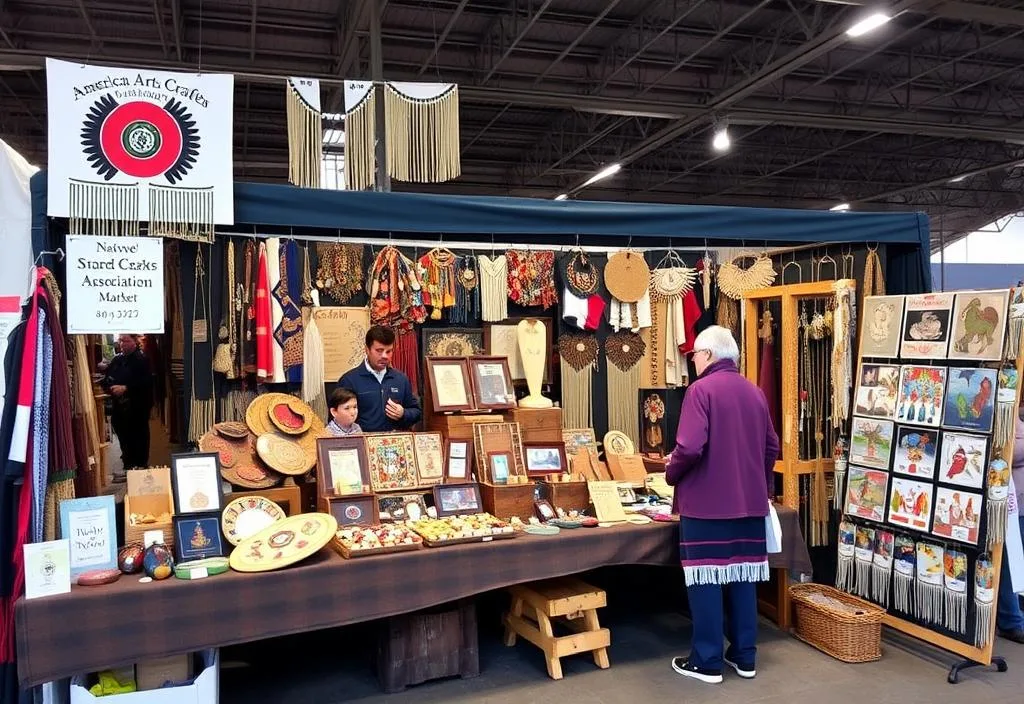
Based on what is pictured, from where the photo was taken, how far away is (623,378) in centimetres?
493

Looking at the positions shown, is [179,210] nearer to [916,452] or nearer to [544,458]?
[544,458]

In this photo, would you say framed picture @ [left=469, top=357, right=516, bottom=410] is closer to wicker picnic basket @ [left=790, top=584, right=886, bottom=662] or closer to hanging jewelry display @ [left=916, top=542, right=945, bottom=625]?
wicker picnic basket @ [left=790, top=584, right=886, bottom=662]

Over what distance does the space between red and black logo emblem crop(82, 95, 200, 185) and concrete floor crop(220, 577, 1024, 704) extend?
223 centimetres

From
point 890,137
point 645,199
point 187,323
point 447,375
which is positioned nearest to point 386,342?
point 447,375

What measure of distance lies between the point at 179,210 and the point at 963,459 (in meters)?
3.48

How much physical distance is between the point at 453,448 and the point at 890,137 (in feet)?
44.8

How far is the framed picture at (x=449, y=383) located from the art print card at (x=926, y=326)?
210cm

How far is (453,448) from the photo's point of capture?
11.9 feet

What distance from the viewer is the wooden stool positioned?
3.42 m

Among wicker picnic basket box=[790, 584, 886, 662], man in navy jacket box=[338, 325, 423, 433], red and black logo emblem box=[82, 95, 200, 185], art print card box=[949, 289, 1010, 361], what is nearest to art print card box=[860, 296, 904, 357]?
art print card box=[949, 289, 1010, 361]

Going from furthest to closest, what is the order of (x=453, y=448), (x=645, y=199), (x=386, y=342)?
(x=645, y=199) < (x=386, y=342) < (x=453, y=448)

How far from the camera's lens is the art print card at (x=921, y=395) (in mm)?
3518

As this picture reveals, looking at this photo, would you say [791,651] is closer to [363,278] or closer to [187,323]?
[363,278]

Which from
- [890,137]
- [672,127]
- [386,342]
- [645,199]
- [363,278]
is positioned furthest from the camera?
[645,199]
